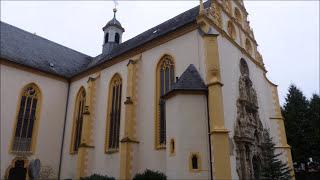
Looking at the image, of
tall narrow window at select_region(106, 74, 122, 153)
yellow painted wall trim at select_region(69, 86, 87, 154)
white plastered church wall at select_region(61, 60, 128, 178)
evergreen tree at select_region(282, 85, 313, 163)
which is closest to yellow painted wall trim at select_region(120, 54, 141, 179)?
white plastered church wall at select_region(61, 60, 128, 178)

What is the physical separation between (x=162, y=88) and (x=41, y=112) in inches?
420

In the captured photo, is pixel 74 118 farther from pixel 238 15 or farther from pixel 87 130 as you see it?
pixel 238 15

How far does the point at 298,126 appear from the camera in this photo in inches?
1069

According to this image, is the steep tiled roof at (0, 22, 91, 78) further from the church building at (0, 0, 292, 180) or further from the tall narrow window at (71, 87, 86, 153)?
the tall narrow window at (71, 87, 86, 153)

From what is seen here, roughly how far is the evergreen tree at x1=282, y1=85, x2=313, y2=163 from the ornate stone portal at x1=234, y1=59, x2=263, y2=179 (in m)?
11.0

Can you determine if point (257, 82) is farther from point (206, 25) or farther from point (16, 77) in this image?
point (16, 77)

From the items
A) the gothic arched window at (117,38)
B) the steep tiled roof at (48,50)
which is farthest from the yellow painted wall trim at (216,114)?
the gothic arched window at (117,38)

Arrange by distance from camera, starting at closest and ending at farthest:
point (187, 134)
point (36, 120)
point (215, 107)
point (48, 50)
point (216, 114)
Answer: point (216, 114) < point (215, 107) < point (187, 134) < point (36, 120) < point (48, 50)

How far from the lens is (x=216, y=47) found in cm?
1481

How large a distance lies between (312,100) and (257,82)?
470 inches

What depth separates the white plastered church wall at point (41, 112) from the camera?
64.0ft

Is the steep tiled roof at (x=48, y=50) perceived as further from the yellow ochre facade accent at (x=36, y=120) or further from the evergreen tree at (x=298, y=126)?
the evergreen tree at (x=298, y=126)

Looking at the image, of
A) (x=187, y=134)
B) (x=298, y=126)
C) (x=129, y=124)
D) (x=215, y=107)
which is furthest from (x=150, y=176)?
(x=298, y=126)

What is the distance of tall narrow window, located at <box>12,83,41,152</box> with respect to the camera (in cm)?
2023
